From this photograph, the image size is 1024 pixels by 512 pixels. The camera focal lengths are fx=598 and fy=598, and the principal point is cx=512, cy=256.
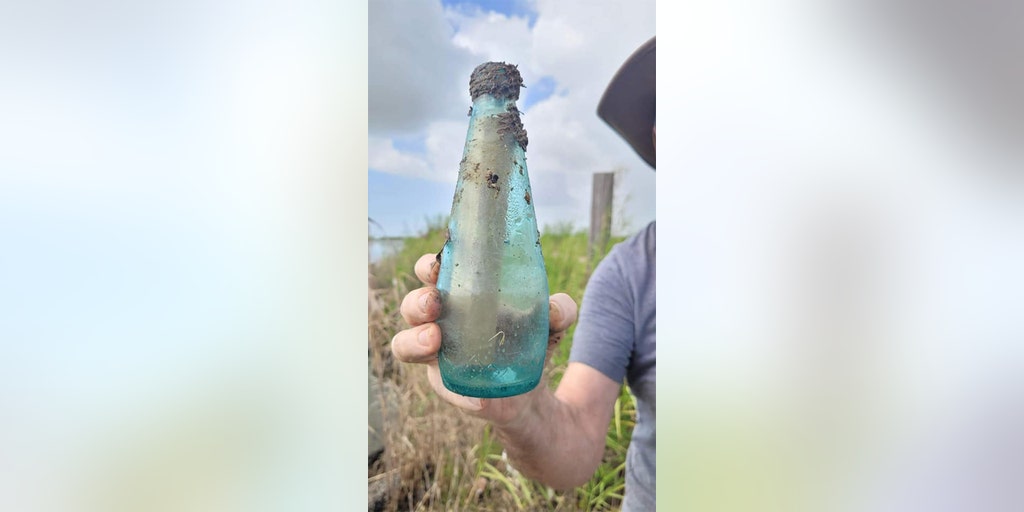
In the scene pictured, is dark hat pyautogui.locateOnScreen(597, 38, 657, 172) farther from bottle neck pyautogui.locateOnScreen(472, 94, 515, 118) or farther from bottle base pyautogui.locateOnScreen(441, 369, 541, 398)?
bottle base pyautogui.locateOnScreen(441, 369, 541, 398)

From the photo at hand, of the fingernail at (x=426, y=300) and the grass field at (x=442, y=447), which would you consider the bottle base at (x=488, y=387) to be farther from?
the grass field at (x=442, y=447)

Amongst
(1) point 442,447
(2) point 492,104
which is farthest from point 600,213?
(1) point 442,447

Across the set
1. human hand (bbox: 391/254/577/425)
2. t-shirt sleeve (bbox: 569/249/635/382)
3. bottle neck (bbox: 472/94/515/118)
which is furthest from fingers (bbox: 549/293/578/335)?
bottle neck (bbox: 472/94/515/118)

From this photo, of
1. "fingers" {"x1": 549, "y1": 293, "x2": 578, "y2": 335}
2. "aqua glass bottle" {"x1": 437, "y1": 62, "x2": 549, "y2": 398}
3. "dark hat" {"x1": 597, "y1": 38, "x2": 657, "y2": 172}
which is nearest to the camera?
"aqua glass bottle" {"x1": 437, "y1": 62, "x2": 549, "y2": 398}

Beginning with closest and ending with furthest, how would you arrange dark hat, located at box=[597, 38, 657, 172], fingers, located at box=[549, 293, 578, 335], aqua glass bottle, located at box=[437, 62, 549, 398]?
aqua glass bottle, located at box=[437, 62, 549, 398]
fingers, located at box=[549, 293, 578, 335]
dark hat, located at box=[597, 38, 657, 172]

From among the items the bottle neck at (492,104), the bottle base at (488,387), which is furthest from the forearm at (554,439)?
the bottle neck at (492,104)
